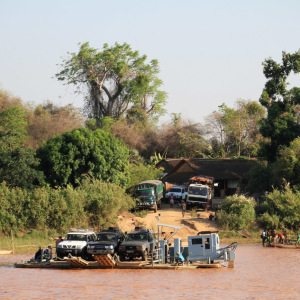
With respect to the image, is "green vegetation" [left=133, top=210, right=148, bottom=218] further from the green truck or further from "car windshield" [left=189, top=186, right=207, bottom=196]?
"car windshield" [left=189, top=186, right=207, bottom=196]

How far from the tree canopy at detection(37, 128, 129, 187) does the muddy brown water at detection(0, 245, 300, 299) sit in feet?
62.4

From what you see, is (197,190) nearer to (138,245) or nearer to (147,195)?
(147,195)

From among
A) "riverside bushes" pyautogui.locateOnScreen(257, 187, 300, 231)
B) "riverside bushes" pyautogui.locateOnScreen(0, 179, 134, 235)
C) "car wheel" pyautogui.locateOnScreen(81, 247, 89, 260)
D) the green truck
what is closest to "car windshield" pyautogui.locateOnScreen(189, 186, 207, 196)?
the green truck

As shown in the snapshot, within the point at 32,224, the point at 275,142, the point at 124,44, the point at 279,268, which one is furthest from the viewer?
the point at 124,44

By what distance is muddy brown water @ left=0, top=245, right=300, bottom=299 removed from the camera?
26.3 metres

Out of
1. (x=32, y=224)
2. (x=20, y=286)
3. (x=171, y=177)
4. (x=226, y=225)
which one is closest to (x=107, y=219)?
(x=32, y=224)

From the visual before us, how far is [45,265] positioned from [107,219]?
19.1 meters

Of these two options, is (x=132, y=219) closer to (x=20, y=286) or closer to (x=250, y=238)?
(x=250, y=238)

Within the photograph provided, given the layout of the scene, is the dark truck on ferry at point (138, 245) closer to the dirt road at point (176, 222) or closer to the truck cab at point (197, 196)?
the dirt road at point (176, 222)

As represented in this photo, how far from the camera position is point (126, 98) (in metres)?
88.5

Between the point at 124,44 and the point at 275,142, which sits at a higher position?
the point at 124,44

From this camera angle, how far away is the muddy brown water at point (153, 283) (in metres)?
26.3

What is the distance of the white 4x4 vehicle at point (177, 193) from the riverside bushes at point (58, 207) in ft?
33.2

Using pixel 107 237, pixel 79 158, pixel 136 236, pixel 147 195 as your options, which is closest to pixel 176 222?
pixel 147 195
